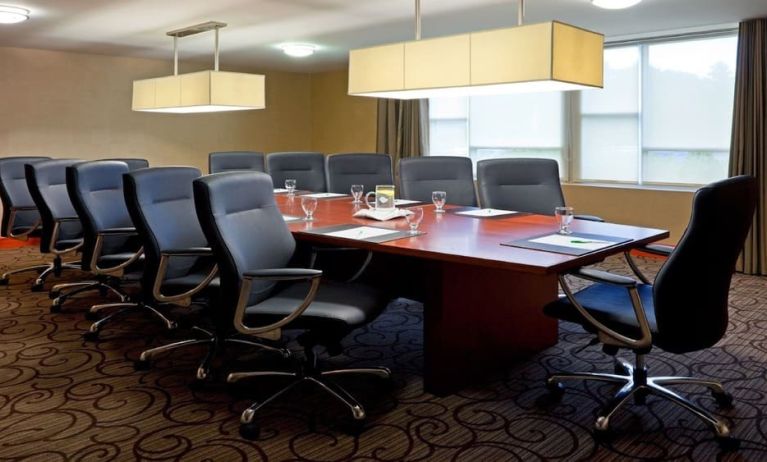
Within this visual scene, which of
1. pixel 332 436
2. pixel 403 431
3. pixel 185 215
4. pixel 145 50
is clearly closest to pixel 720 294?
pixel 403 431

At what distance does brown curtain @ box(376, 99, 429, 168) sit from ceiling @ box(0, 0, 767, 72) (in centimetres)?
152

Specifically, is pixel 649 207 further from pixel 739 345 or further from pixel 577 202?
pixel 739 345

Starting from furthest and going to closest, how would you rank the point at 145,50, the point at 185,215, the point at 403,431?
the point at 145,50 → the point at 185,215 → the point at 403,431

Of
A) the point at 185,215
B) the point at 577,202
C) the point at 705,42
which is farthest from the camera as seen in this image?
the point at 577,202

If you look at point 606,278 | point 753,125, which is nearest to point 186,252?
point 606,278

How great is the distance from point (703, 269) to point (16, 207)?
470cm

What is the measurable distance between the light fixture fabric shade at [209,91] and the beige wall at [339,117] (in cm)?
326

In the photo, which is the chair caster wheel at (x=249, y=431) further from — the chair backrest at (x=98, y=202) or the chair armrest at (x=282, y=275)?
the chair backrest at (x=98, y=202)

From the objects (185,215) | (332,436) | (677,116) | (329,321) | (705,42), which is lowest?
(332,436)

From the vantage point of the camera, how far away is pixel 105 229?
389 cm

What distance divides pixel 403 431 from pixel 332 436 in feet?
0.90

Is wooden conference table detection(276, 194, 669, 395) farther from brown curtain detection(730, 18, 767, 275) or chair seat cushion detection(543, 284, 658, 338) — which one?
brown curtain detection(730, 18, 767, 275)

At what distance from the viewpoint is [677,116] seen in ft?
20.7

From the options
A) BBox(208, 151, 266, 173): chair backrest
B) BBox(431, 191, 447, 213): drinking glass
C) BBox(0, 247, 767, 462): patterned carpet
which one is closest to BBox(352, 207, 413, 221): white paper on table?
BBox(431, 191, 447, 213): drinking glass
